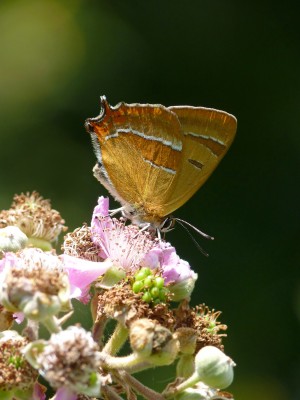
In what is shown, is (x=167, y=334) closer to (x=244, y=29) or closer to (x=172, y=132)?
(x=172, y=132)

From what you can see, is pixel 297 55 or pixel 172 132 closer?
pixel 172 132

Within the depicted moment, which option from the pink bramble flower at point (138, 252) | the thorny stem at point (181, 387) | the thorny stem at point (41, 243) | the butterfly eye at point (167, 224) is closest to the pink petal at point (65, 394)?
the thorny stem at point (181, 387)

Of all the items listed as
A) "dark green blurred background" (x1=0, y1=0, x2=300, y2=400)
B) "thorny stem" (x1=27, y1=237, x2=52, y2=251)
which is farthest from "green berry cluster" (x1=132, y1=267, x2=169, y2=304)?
"dark green blurred background" (x1=0, y1=0, x2=300, y2=400)

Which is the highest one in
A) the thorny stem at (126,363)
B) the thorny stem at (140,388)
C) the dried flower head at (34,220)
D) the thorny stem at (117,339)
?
the dried flower head at (34,220)

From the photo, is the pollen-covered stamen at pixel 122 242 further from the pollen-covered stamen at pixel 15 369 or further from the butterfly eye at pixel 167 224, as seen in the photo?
the pollen-covered stamen at pixel 15 369

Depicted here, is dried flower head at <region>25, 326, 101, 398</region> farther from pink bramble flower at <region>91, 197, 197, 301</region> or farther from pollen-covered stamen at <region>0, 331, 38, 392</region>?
pink bramble flower at <region>91, 197, 197, 301</region>

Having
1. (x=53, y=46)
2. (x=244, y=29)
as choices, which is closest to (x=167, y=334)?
(x=53, y=46)
